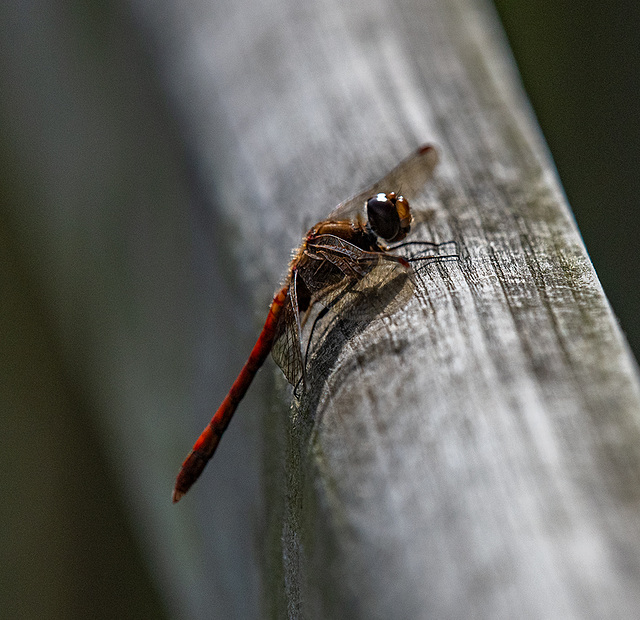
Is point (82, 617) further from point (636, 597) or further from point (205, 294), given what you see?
point (636, 597)

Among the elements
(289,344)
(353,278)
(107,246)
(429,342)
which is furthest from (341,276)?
(107,246)

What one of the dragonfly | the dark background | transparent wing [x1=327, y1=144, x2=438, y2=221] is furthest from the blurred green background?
transparent wing [x1=327, y1=144, x2=438, y2=221]

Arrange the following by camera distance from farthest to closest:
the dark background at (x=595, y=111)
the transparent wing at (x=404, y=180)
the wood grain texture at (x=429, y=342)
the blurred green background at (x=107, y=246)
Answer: the dark background at (x=595, y=111)
the blurred green background at (x=107, y=246)
the transparent wing at (x=404, y=180)
the wood grain texture at (x=429, y=342)

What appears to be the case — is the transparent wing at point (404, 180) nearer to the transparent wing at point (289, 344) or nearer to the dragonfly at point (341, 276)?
the dragonfly at point (341, 276)

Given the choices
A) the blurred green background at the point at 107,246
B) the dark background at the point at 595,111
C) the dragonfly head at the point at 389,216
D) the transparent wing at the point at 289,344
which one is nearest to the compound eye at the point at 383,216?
the dragonfly head at the point at 389,216

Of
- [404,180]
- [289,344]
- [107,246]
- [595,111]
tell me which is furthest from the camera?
[595,111]

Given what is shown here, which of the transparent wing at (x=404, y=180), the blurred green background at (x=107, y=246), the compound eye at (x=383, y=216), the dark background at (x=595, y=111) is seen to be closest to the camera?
the transparent wing at (x=404, y=180)

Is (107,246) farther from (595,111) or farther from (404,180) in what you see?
(595,111)
